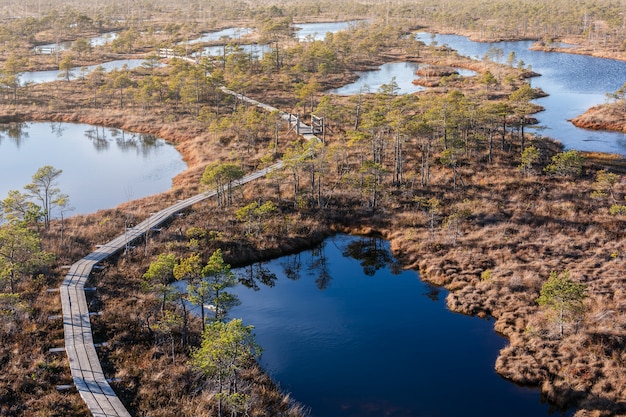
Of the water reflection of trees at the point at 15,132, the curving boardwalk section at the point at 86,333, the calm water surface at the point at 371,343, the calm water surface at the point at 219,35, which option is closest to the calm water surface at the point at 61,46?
the calm water surface at the point at 219,35

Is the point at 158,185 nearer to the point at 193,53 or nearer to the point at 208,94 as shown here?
the point at 208,94

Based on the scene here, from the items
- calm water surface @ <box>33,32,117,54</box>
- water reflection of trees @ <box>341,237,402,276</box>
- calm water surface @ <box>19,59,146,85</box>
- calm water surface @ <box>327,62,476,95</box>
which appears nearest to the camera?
water reflection of trees @ <box>341,237,402,276</box>

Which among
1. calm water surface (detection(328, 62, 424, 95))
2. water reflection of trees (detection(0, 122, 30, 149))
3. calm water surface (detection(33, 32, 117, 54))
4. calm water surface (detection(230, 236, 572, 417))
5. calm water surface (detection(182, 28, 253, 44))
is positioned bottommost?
calm water surface (detection(230, 236, 572, 417))

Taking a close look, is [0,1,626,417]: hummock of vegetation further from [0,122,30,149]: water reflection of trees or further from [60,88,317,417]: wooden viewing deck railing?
[0,122,30,149]: water reflection of trees

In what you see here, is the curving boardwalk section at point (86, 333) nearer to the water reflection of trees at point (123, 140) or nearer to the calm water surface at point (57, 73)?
the water reflection of trees at point (123, 140)

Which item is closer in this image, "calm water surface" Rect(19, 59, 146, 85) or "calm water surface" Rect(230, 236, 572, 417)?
"calm water surface" Rect(230, 236, 572, 417)

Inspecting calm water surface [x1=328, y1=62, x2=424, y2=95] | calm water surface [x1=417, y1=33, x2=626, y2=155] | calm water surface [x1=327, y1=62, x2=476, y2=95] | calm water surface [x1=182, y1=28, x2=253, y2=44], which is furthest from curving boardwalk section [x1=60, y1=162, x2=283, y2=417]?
calm water surface [x1=182, y1=28, x2=253, y2=44]

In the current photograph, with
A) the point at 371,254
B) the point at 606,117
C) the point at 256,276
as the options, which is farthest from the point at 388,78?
the point at 256,276

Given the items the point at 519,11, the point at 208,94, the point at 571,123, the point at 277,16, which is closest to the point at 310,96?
the point at 208,94
